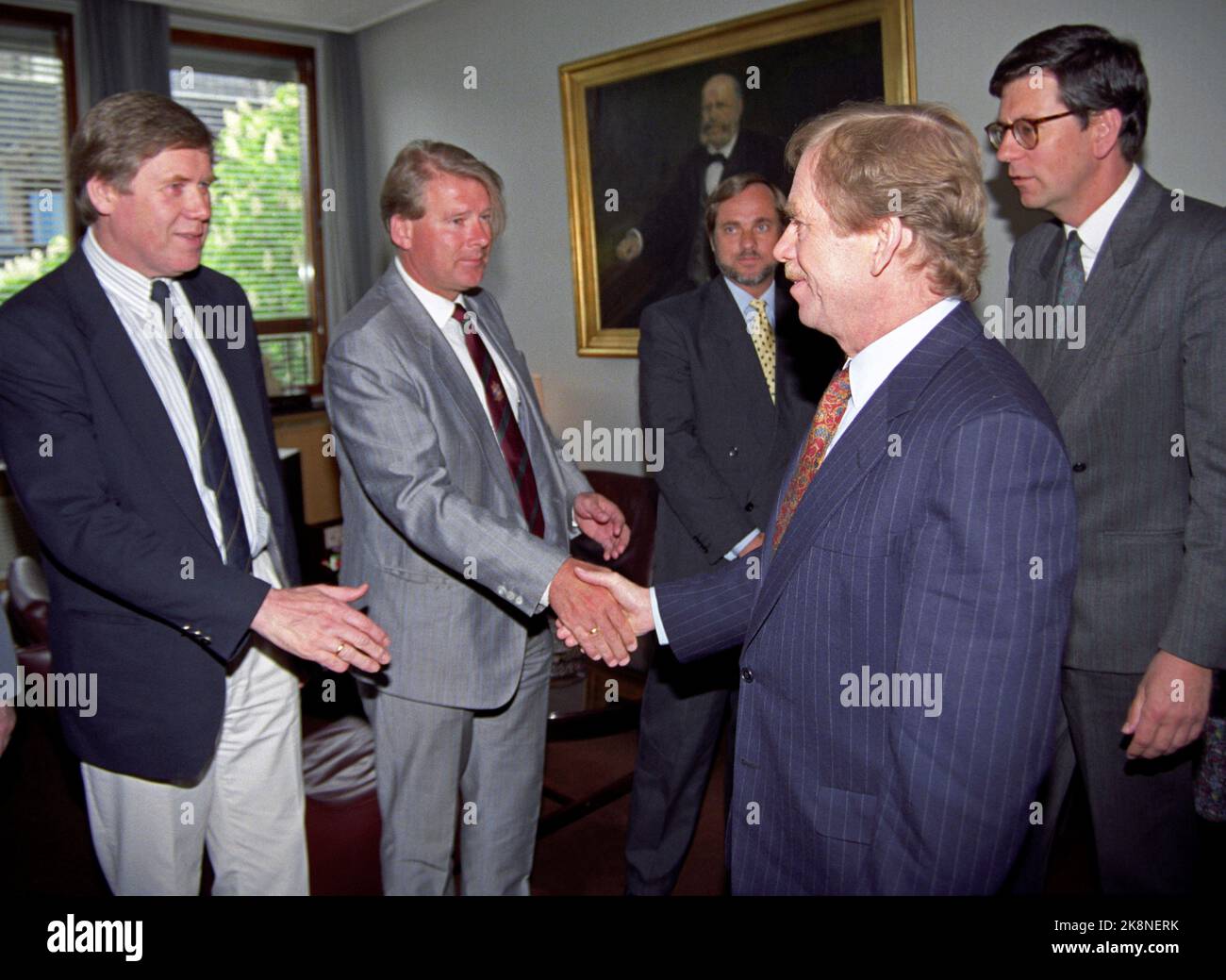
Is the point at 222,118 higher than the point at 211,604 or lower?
higher

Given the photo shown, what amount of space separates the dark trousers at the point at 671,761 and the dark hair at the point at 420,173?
1340 millimetres

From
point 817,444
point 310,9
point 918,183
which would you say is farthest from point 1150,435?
point 310,9

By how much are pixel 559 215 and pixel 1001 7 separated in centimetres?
253

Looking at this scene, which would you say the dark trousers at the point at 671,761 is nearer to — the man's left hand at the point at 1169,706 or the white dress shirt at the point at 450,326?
the white dress shirt at the point at 450,326

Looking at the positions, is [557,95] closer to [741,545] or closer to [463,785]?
[741,545]

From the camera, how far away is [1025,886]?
1558 mm

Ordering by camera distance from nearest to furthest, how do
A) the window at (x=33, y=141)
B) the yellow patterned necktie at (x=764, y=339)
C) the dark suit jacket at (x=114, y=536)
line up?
the dark suit jacket at (x=114, y=536) < the yellow patterned necktie at (x=764, y=339) < the window at (x=33, y=141)

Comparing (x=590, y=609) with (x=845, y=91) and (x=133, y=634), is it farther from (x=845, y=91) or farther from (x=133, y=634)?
(x=845, y=91)

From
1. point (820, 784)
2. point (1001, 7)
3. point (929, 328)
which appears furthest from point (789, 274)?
point (1001, 7)

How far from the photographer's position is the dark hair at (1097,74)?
2.10 m

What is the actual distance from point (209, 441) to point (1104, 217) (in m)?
1.92

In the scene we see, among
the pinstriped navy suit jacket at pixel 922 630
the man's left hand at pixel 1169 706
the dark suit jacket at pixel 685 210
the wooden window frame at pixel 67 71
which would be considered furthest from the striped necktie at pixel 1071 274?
the wooden window frame at pixel 67 71
